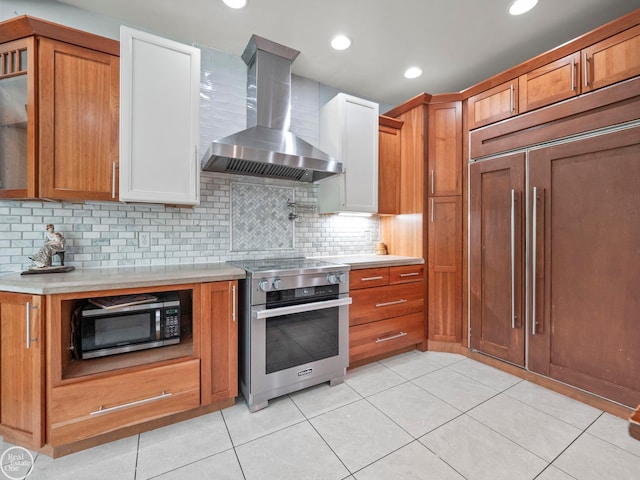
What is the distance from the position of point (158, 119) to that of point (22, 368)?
1.63 metres

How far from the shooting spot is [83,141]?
1749mm

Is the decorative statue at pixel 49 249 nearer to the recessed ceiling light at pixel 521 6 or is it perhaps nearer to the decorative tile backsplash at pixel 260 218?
the decorative tile backsplash at pixel 260 218

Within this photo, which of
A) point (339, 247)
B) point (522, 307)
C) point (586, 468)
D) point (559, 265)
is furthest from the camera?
point (339, 247)

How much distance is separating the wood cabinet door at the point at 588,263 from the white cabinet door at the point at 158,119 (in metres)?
2.64

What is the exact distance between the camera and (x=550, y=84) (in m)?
2.09

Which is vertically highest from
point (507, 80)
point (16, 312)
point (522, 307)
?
point (507, 80)

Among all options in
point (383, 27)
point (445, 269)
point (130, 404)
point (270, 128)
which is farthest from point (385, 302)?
point (383, 27)

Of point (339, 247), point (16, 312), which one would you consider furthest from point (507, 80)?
point (16, 312)

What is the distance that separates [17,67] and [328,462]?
291cm

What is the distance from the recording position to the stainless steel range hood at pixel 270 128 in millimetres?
2114

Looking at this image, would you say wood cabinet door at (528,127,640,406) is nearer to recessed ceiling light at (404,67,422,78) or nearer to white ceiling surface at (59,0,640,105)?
white ceiling surface at (59,0,640,105)

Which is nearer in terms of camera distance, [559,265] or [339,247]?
[559,265]

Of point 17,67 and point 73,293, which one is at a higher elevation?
point 17,67

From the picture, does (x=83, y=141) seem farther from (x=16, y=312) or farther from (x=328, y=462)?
(x=328, y=462)
